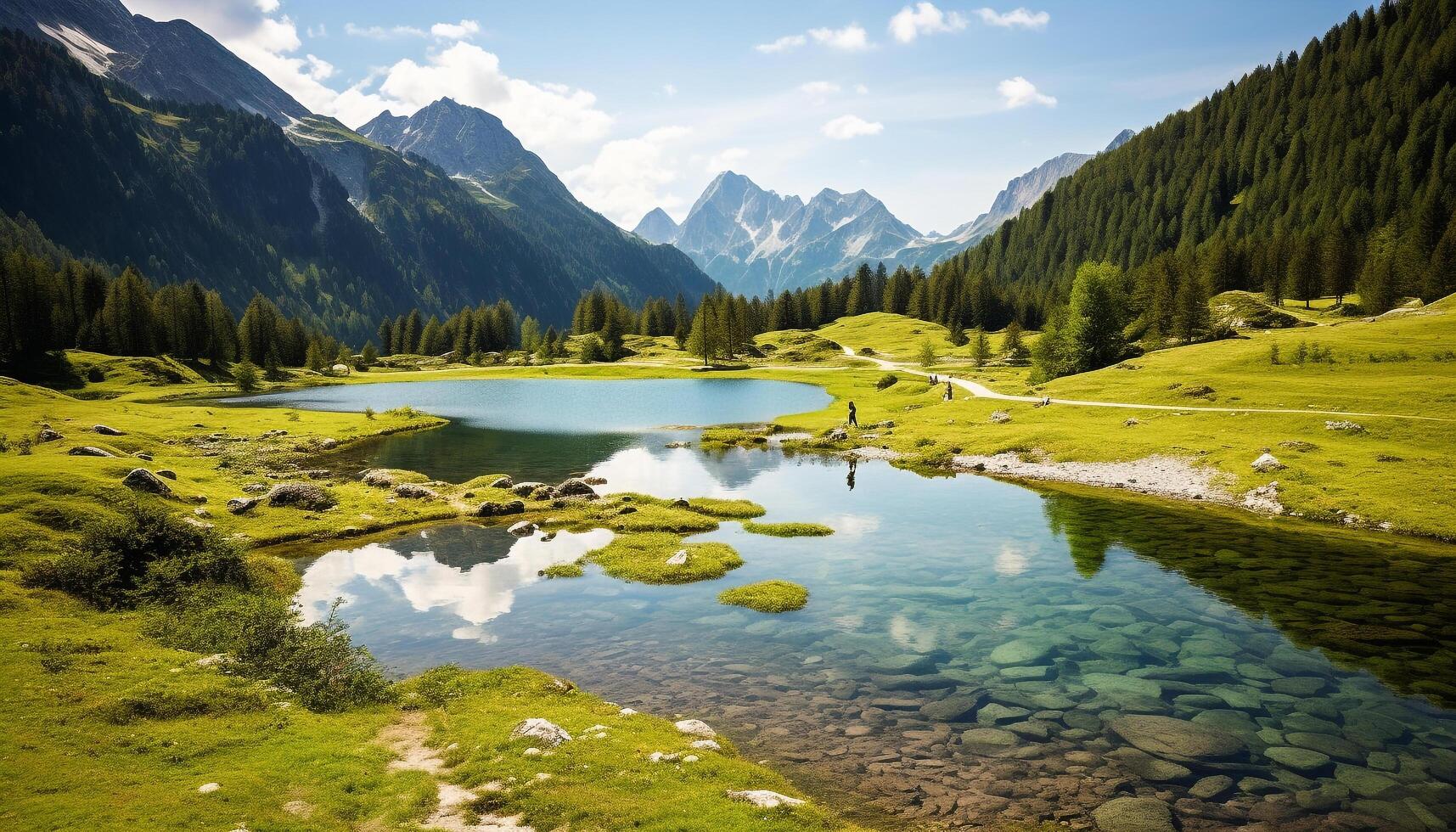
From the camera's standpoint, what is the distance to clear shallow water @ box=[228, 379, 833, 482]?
64.9 meters

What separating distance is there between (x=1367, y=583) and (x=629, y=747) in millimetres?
32568

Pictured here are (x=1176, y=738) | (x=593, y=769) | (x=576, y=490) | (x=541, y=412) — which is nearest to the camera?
(x=593, y=769)

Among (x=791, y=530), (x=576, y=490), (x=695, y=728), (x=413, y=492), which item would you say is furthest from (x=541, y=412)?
(x=695, y=728)

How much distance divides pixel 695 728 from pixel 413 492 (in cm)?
3535

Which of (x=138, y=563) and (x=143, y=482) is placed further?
(x=143, y=482)

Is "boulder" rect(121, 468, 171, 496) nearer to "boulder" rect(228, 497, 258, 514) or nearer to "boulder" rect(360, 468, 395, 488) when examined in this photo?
"boulder" rect(228, 497, 258, 514)

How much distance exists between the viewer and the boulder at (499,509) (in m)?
42.8

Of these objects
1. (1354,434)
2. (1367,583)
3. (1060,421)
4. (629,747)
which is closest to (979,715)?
(629,747)

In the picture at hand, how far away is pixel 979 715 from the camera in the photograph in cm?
1917

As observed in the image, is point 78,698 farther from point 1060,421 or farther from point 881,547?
point 1060,421

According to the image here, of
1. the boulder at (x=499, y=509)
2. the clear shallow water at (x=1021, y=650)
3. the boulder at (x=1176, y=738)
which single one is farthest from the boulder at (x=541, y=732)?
the boulder at (x=499, y=509)

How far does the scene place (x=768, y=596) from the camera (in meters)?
28.7

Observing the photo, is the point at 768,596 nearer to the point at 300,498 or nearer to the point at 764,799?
the point at 764,799

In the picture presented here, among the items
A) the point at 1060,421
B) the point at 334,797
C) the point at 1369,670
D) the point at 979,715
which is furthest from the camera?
the point at 1060,421
